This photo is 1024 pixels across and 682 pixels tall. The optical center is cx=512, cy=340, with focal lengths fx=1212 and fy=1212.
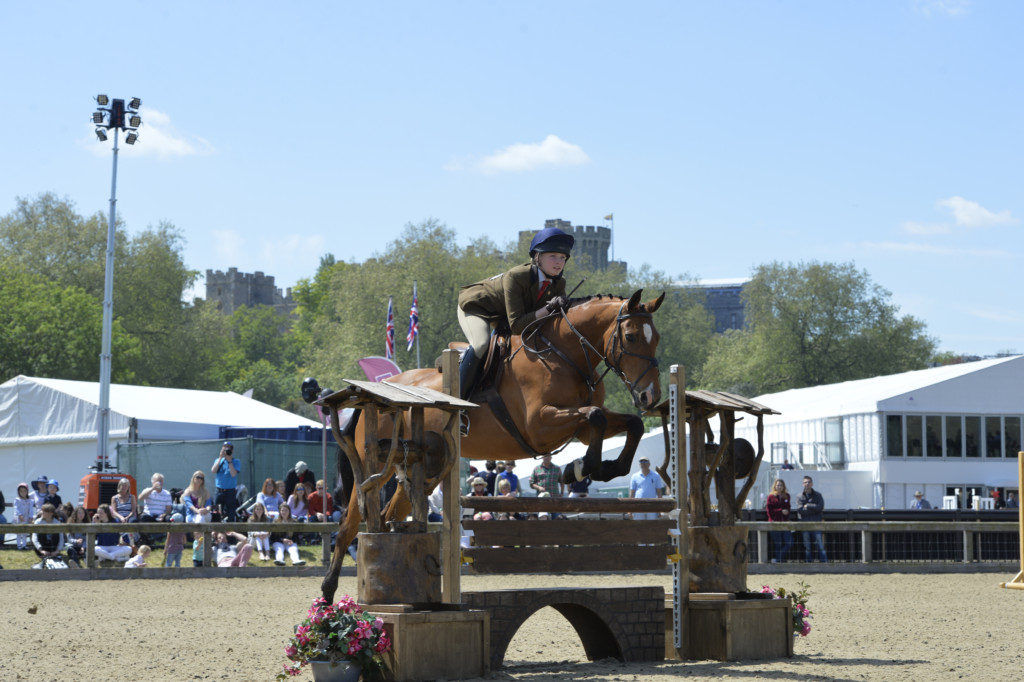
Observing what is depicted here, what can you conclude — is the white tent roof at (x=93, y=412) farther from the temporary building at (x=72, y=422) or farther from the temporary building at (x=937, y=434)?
the temporary building at (x=937, y=434)

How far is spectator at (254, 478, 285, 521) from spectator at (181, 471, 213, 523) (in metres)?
0.79

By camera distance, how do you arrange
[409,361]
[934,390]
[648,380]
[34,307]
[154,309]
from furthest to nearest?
[154,309]
[409,361]
[34,307]
[934,390]
[648,380]

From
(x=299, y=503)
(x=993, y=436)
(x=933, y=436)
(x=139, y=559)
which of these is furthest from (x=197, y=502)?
(x=993, y=436)

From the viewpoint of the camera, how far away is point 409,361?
53.8m

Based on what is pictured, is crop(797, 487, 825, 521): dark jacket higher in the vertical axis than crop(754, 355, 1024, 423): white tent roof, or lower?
lower

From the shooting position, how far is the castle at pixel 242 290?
381 ft

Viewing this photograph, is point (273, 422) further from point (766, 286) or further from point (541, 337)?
point (766, 286)

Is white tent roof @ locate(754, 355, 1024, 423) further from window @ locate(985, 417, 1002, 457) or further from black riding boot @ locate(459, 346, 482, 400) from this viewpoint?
black riding boot @ locate(459, 346, 482, 400)

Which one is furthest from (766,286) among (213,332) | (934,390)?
(934,390)

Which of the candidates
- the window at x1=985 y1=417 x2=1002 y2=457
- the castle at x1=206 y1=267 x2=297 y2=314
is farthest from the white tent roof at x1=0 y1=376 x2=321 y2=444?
the castle at x1=206 y1=267 x2=297 y2=314

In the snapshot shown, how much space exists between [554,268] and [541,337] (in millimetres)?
539

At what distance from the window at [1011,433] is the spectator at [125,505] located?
21124mm

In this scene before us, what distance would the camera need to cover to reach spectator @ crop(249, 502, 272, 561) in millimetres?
17864

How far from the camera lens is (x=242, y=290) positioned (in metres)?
117
